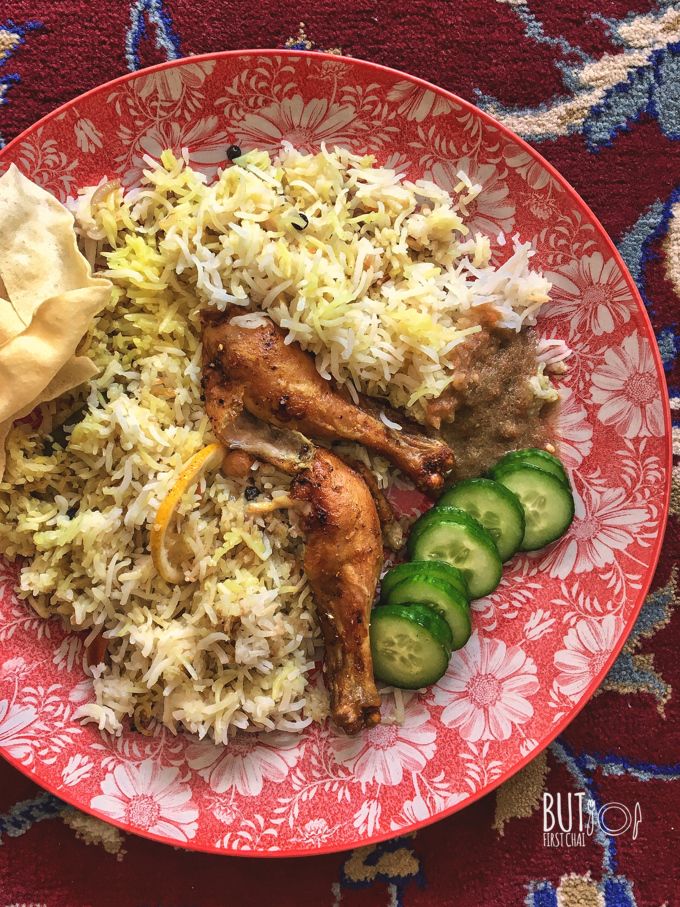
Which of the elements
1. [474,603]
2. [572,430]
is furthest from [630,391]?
[474,603]

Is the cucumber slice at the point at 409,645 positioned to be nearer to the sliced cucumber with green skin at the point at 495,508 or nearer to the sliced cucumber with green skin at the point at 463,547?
the sliced cucumber with green skin at the point at 463,547

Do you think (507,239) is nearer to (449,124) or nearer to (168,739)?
(449,124)

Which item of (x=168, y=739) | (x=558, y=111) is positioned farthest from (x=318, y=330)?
(x=168, y=739)

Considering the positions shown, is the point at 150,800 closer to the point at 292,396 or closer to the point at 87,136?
the point at 292,396

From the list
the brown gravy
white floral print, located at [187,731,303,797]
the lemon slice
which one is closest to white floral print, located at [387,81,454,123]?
the brown gravy

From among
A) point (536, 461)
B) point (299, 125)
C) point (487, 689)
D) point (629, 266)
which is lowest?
point (487, 689)

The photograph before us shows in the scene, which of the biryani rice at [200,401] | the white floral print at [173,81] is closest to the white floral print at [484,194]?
the biryani rice at [200,401]
